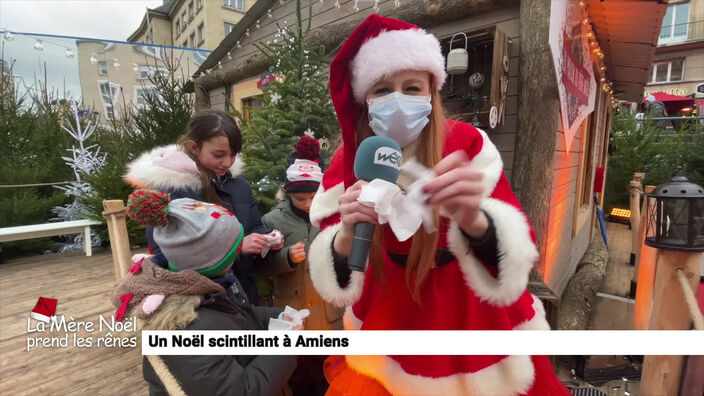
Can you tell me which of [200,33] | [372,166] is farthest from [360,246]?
[200,33]

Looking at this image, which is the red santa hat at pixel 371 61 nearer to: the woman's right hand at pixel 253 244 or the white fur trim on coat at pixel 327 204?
the white fur trim on coat at pixel 327 204

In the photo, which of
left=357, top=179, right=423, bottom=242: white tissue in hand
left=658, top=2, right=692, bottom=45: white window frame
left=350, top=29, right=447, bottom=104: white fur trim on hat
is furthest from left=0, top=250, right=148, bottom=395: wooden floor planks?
left=658, top=2, right=692, bottom=45: white window frame

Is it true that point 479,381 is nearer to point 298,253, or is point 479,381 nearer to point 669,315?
point 669,315

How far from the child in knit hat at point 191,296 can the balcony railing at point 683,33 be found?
26.0 meters

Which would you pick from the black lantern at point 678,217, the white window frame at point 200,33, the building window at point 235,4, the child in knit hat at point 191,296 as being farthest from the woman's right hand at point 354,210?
the building window at point 235,4

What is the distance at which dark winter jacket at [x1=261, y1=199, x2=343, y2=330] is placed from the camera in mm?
2096

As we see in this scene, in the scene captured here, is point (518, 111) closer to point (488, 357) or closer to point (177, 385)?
point (488, 357)

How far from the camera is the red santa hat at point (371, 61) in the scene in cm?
108

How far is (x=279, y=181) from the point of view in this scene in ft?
10.8

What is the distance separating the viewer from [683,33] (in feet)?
64.5

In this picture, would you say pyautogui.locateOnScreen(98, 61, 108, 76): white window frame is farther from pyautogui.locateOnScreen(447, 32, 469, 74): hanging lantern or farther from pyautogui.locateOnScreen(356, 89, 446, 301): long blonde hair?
pyautogui.locateOnScreen(356, 89, 446, 301): long blonde hair

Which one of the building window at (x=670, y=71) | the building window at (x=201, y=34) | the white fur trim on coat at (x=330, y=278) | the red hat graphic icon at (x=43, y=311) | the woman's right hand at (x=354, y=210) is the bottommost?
the red hat graphic icon at (x=43, y=311)

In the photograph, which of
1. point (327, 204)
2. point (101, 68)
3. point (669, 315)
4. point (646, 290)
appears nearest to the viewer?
point (327, 204)

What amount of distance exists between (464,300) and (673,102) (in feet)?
77.8
